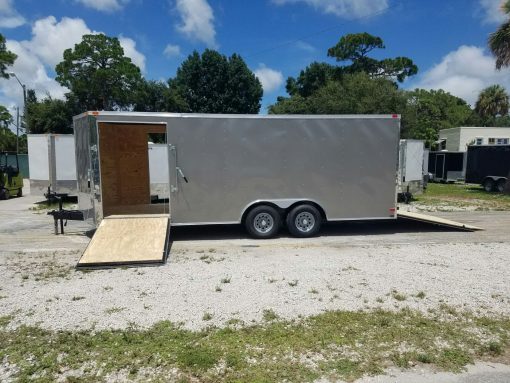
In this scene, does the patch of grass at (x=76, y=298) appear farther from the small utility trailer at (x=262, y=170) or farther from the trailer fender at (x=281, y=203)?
the trailer fender at (x=281, y=203)

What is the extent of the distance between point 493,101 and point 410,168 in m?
33.4

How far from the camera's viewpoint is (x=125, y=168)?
11281mm

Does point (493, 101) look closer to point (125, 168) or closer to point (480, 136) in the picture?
point (480, 136)

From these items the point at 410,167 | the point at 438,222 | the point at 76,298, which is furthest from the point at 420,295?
the point at 410,167

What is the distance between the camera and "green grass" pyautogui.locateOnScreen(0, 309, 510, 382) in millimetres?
3448

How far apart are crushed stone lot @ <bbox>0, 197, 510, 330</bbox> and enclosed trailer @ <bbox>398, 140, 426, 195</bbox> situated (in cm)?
517

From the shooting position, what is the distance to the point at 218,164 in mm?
8484

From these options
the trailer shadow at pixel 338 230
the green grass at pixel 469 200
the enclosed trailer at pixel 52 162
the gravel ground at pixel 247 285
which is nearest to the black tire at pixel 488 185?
the green grass at pixel 469 200

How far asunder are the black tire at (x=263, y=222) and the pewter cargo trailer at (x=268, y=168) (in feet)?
0.07

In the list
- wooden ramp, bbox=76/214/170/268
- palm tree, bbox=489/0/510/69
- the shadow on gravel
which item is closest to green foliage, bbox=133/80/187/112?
palm tree, bbox=489/0/510/69

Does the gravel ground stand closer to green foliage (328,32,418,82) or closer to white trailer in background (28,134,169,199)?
white trailer in background (28,134,169,199)

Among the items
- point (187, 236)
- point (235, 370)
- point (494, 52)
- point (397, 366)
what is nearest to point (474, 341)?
point (397, 366)

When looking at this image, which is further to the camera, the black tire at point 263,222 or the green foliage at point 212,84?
the green foliage at point 212,84

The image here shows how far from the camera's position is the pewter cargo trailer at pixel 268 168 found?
Result: 8.29 m
